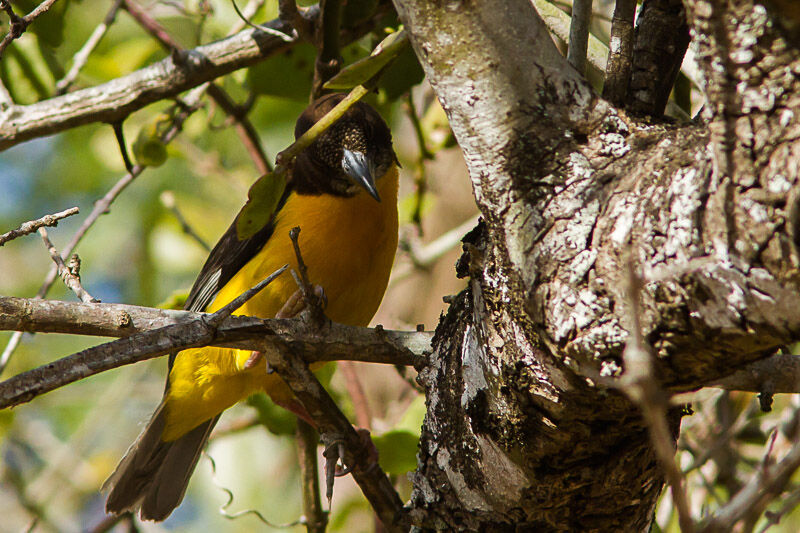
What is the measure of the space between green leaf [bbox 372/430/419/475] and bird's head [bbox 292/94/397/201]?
1.03m

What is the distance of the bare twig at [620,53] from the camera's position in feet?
5.17

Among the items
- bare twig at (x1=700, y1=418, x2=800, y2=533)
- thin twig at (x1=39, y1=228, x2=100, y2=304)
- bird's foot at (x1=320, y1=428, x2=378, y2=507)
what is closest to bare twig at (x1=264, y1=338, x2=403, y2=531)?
bird's foot at (x1=320, y1=428, x2=378, y2=507)

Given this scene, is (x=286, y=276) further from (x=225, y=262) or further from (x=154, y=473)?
(x=154, y=473)

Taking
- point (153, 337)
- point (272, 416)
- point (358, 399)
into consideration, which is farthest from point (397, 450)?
point (153, 337)

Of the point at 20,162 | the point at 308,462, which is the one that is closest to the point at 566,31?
the point at 308,462

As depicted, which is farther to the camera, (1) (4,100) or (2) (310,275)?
(2) (310,275)

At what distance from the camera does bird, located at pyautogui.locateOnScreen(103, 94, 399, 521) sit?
10.1ft

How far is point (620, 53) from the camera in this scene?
159 cm

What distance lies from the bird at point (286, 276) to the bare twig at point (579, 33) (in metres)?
1.34

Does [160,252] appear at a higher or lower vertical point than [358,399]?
higher

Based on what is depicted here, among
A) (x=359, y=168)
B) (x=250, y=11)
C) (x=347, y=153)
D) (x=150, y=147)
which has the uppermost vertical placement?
(x=250, y=11)

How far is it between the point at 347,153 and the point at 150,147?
2.38 feet

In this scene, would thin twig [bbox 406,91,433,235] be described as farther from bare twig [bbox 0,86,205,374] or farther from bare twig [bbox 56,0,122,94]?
bare twig [bbox 56,0,122,94]

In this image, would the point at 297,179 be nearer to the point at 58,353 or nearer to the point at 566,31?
the point at 566,31
